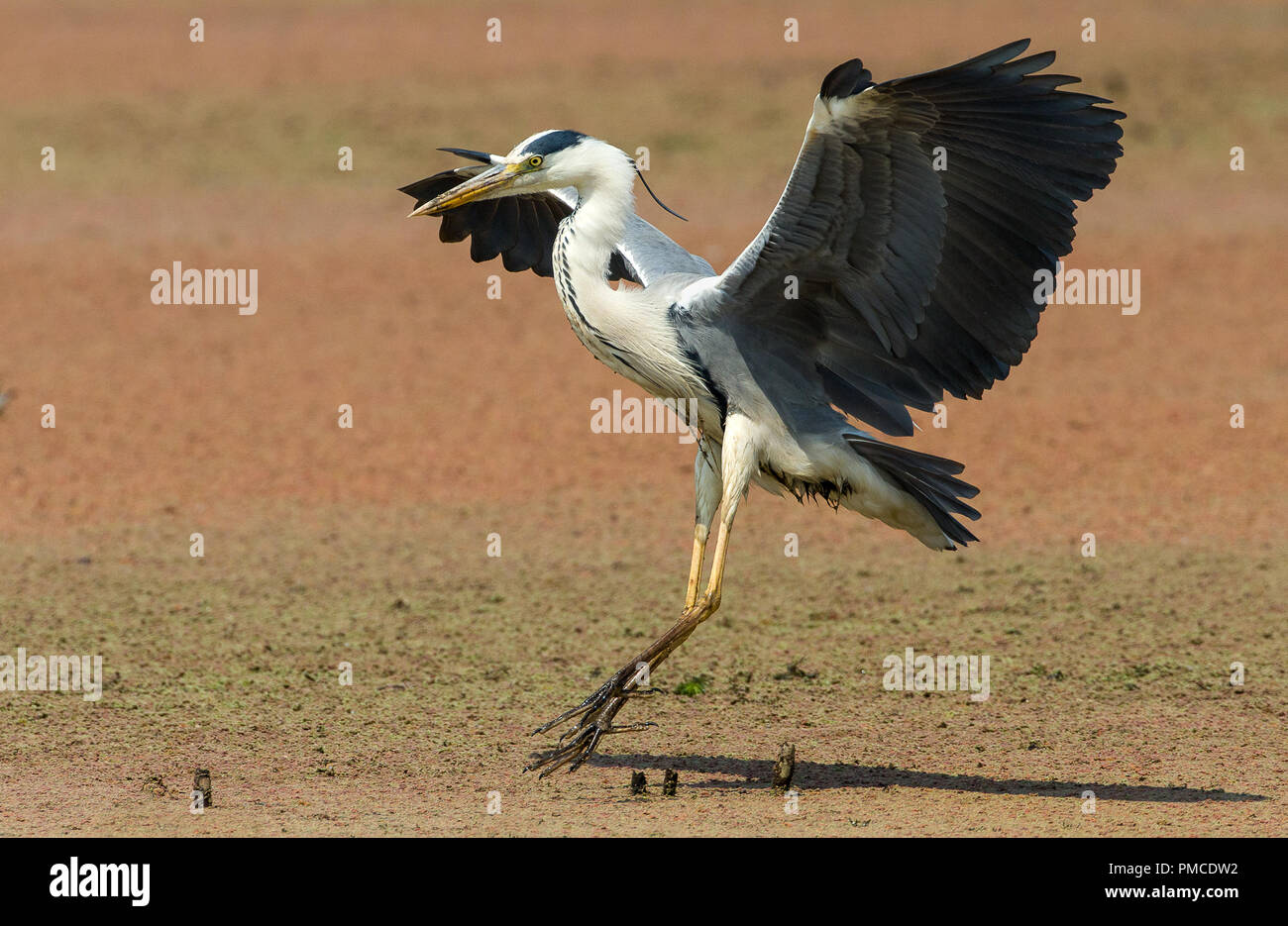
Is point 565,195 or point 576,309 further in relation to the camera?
point 565,195

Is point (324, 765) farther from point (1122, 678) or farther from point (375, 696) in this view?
point (1122, 678)

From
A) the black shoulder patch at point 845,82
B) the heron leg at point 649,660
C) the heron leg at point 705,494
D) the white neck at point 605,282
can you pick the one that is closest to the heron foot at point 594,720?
the heron leg at point 649,660

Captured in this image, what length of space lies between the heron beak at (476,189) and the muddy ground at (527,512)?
212cm

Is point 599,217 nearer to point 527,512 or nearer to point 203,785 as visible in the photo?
point 203,785

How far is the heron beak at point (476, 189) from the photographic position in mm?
6492

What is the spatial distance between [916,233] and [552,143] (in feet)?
4.61

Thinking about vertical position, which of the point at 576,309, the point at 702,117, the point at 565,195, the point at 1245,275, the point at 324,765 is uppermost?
the point at 702,117

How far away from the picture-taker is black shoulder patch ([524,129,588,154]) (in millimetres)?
6562

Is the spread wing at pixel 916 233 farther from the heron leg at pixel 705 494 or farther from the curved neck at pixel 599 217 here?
the heron leg at pixel 705 494

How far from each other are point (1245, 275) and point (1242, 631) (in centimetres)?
872

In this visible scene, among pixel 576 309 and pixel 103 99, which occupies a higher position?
pixel 103 99

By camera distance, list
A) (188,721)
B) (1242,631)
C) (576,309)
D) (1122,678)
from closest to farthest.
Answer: (576,309) → (188,721) → (1122,678) → (1242,631)

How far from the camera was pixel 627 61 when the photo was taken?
2331cm

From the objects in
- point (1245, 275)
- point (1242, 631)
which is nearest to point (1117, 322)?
point (1245, 275)
